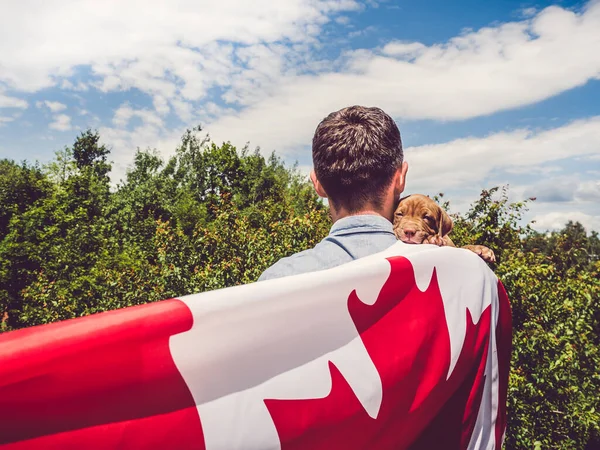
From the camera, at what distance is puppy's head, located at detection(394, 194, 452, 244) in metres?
3.06

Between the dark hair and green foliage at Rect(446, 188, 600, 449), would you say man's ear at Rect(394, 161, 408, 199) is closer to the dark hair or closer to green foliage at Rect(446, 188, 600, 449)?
the dark hair

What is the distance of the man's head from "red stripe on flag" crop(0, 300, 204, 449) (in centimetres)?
79

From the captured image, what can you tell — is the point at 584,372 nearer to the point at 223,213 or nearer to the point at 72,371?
the point at 223,213

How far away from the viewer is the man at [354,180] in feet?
6.12

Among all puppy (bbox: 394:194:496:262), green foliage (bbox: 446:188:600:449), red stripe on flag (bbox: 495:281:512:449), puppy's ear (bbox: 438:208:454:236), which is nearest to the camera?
red stripe on flag (bbox: 495:281:512:449)

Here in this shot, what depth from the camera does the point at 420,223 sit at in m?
3.15

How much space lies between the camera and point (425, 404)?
1.91 meters

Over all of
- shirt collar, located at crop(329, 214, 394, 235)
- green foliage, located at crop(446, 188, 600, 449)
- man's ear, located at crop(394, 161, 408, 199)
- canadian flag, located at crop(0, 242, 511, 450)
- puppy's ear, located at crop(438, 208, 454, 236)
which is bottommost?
green foliage, located at crop(446, 188, 600, 449)

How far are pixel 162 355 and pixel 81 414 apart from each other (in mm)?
244

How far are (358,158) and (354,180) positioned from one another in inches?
3.5

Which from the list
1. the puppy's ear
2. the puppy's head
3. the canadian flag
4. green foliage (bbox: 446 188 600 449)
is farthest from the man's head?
green foliage (bbox: 446 188 600 449)

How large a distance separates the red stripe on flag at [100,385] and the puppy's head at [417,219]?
1.92 meters

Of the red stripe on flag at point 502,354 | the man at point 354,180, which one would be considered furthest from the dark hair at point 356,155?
the red stripe on flag at point 502,354

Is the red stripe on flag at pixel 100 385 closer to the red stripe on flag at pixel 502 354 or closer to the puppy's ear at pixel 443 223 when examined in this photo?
the red stripe on flag at pixel 502 354
